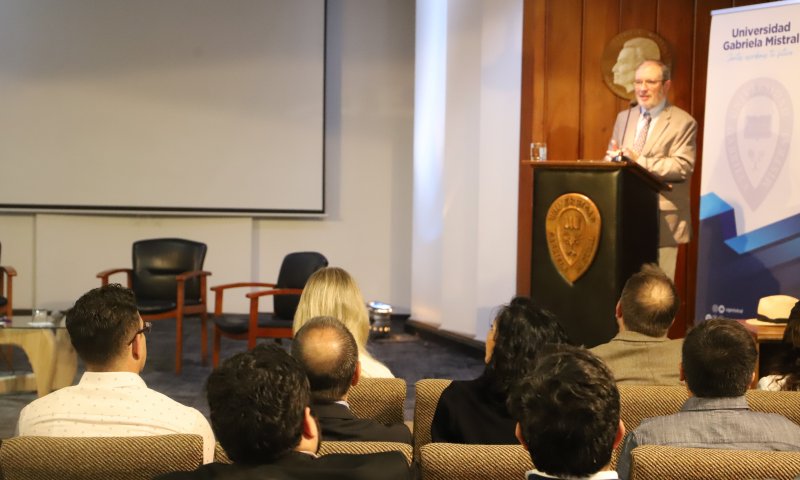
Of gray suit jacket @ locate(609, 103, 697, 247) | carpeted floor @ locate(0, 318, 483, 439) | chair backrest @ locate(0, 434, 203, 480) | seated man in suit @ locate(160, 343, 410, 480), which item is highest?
gray suit jacket @ locate(609, 103, 697, 247)

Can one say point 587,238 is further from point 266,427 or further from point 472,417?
point 266,427

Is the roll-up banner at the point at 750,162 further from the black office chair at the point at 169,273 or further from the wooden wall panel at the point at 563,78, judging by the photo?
the black office chair at the point at 169,273

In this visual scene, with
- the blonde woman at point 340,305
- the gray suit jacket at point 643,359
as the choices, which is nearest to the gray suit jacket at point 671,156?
the gray suit jacket at point 643,359

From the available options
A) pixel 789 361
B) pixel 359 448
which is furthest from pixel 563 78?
pixel 359 448

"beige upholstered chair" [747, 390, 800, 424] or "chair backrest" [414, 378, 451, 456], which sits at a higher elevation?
"beige upholstered chair" [747, 390, 800, 424]

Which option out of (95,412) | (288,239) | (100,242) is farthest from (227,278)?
(95,412)

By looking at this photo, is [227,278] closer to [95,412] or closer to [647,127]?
[647,127]

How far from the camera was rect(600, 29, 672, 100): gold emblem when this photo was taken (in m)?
6.35

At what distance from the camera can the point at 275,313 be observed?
6391mm

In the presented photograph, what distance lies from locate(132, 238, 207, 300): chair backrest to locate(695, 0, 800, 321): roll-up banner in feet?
11.4

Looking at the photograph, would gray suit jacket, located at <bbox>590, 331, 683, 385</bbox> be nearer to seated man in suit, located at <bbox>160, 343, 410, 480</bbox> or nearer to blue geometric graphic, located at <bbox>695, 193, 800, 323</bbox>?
seated man in suit, located at <bbox>160, 343, 410, 480</bbox>

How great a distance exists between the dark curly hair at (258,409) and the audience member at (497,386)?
82 centimetres

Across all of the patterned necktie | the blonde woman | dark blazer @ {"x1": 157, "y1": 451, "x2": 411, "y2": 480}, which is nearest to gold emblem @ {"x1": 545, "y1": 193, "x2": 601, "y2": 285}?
the patterned necktie

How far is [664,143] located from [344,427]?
3652mm
